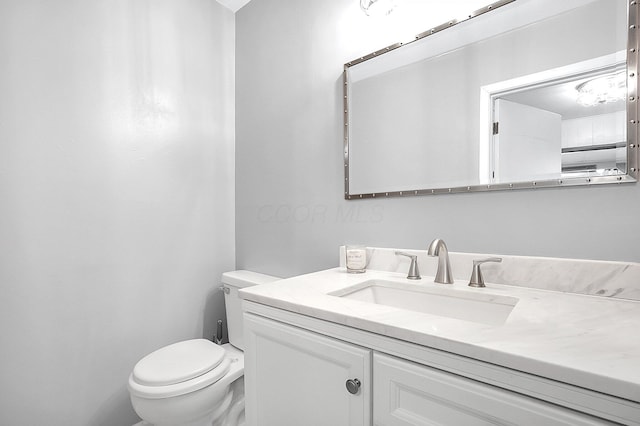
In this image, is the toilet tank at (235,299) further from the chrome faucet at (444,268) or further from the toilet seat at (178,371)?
the chrome faucet at (444,268)

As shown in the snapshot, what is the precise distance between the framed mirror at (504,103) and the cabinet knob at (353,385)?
28.1 inches

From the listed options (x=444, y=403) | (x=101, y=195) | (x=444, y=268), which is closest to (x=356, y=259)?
(x=444, y=268)

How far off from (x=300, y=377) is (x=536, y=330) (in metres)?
0.52

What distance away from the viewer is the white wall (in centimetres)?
122

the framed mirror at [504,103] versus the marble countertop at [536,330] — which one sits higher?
the framed mirror at [504,103]

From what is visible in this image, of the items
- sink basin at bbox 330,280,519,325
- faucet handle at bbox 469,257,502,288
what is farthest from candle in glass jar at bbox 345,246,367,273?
faucet handle at bbox 469,257,502,288

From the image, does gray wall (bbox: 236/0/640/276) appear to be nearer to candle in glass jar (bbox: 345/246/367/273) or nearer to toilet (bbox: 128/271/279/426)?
candle in glass jar (bbox: 345/246/367/273)

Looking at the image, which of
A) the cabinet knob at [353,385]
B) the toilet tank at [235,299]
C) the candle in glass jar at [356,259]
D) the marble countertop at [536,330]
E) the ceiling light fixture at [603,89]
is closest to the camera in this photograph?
the marble countertop at [536,330]

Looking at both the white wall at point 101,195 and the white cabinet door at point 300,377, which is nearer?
the white cabinet door at point 300,377

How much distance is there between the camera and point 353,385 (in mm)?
655

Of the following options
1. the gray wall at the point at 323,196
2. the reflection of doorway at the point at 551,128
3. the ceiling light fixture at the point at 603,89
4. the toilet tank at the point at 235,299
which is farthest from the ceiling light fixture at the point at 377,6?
the toilet tank at the point at 235,299

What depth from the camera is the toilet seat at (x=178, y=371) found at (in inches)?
44.5

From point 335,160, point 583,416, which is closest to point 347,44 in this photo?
point 335,160

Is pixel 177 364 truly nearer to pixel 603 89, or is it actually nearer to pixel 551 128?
pixel 551 128
